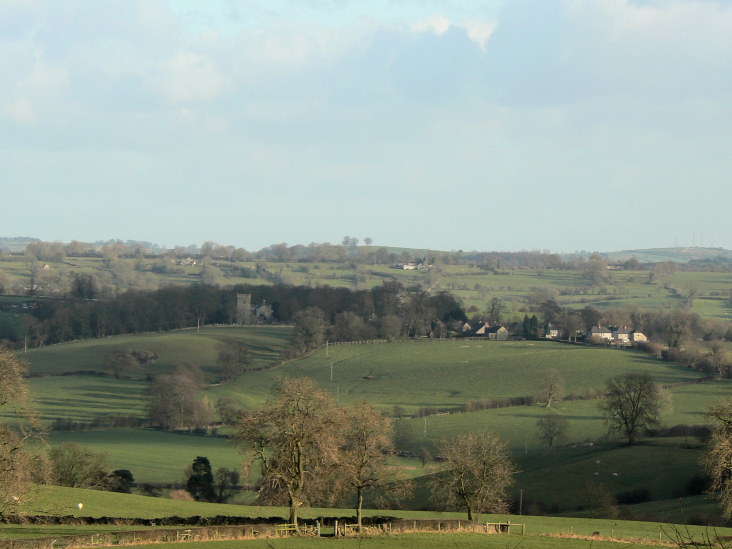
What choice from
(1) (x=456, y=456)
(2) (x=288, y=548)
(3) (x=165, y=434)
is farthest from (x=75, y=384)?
(2) (x=288, y=548)

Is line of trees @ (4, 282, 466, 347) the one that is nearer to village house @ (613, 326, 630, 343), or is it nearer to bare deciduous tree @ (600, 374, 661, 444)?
village house @ (613, 326, 630, 343)

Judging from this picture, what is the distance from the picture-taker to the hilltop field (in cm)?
6266

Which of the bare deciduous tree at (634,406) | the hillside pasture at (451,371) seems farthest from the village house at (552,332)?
the bare deciduous tree at (634,406)

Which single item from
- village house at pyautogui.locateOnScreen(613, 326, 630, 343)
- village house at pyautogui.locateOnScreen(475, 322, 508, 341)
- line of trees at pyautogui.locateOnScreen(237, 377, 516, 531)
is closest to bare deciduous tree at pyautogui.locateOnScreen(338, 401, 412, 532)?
line of trees at pyautogui.locateOnScreen(237, 377, 516, 531)

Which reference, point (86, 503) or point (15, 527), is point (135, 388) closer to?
point (86, 503)

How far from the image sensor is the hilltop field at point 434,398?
206 ft

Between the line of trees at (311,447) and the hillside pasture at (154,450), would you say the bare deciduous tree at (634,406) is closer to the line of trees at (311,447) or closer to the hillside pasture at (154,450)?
the hillside pasture at (154,450)

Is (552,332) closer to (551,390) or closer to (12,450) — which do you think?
(551,390)

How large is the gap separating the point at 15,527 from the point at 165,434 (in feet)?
168

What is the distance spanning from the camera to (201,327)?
146 m

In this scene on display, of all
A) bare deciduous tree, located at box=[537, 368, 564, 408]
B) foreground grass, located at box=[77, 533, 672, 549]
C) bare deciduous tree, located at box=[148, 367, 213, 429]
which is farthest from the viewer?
bare deciduous tree, located at box=[537, 368, 564, 408]

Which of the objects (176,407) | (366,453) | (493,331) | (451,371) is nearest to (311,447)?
(366,453)

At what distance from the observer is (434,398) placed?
98688 mm

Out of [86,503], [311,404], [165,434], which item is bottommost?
[165,434]
